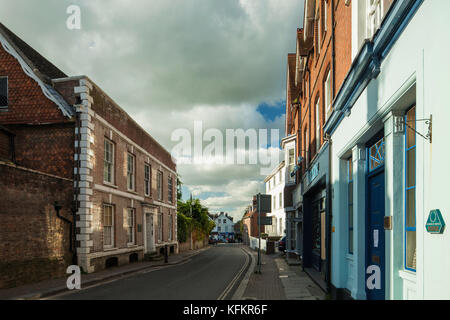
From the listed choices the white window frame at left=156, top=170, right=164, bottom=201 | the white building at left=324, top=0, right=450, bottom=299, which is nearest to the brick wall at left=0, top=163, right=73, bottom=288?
the white building at left=324, top=0, right=450, bottom=299

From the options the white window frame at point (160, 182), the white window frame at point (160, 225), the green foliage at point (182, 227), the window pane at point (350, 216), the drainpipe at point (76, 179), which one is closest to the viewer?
the window pane at point (350, 216)

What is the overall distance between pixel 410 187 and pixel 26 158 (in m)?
15.2

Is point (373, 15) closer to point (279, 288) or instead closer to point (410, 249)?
point (410, 249)

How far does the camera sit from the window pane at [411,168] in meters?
5.28

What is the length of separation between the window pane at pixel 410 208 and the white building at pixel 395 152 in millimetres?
15

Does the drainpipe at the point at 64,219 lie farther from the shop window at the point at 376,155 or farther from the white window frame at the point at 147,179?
the shop window at the point at 376,155

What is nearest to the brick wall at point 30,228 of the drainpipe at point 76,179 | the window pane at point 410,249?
the drainpipe at point 76,179

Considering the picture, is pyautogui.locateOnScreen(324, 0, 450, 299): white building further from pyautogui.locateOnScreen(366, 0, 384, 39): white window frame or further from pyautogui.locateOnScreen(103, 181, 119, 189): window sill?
pyautogui.locateOnScreen(103, 181, 119, 189): window sill

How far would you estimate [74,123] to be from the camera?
15.6 meters

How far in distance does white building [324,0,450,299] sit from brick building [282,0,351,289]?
1.19 metres

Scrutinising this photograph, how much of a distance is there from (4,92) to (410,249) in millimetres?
17015
